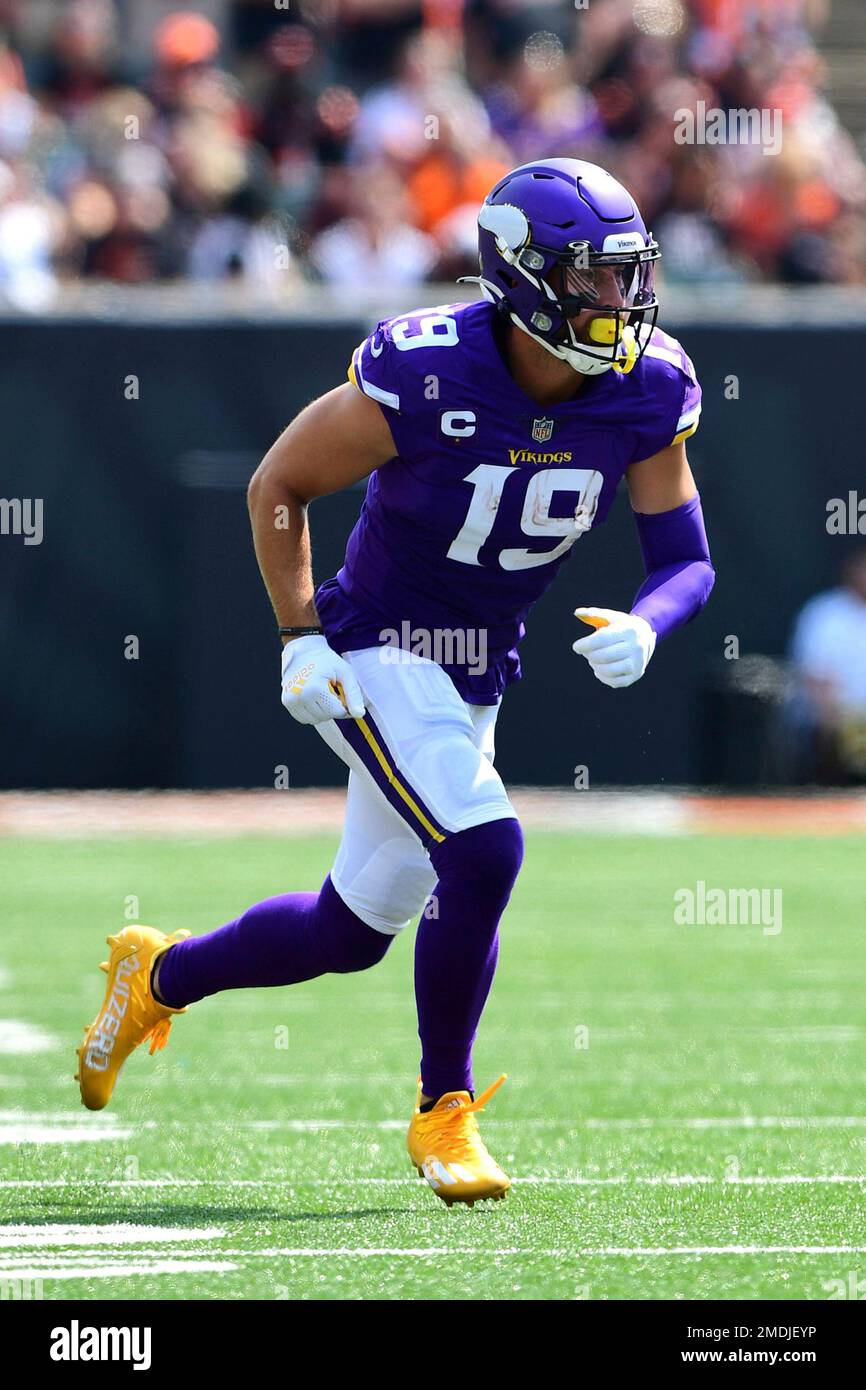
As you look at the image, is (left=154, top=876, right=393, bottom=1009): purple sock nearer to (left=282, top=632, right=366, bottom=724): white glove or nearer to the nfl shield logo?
(left=282, top=632, right=366, bottom=724): white glove

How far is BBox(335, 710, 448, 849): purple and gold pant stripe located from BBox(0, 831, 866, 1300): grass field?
64 centimetres

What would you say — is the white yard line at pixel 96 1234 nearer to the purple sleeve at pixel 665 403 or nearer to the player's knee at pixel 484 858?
the player's knee at pixel 484 858

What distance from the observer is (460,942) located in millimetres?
4023

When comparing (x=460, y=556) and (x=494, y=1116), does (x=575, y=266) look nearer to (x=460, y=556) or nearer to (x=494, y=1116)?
(x=460, y=556)

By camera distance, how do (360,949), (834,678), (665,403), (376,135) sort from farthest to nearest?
(376,135), (834,678), (360,949), (665,403)

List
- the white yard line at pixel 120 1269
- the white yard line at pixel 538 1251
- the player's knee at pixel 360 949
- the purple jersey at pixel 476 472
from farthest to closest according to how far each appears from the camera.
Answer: the player's knee at pixel 360 949
the purple jersey at pixel 476 472
the white yard line at pixel 538 1251
the white yard line at pixel 120 1269

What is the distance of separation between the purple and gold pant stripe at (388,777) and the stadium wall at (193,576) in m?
6.79

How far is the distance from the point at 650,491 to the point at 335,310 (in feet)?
23.2

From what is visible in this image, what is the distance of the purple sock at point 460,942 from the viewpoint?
3.97 m

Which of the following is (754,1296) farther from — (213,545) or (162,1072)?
(213,545)

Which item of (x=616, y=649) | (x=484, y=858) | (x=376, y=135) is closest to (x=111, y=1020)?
(x=484, y=858)

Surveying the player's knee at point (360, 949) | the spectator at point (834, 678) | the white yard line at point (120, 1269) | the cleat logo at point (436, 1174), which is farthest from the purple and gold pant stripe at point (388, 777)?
the spectator at point (834, 678)

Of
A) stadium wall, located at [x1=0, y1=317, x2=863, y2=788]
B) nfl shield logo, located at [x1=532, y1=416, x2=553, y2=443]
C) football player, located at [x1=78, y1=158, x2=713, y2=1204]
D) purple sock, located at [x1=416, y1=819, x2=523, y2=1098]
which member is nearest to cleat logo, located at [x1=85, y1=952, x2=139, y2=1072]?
football player, located at [x1=78, y1=158, x2=713, y2=1204]

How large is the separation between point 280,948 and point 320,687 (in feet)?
1.82
